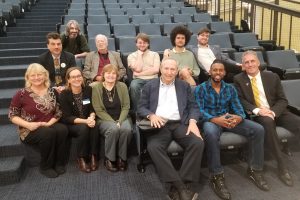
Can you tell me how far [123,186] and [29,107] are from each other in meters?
0.93

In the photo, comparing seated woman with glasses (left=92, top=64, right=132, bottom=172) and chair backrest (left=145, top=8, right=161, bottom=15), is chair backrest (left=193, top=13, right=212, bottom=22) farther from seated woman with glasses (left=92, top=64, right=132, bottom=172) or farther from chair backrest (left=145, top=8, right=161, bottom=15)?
seated woman with glasses (left=92, top=64, right=132, bottom=172)

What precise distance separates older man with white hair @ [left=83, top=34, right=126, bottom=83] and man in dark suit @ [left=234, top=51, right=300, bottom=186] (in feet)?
3.90

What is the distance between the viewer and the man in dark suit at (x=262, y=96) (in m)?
2.59

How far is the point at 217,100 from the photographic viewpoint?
261 cm

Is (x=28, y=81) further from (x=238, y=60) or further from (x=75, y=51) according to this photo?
(x=238, y=60)

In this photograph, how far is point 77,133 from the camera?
8.49 feet

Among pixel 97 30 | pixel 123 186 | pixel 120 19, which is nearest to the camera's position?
pixel 123 186

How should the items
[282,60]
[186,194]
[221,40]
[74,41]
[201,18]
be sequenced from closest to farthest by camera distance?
1. [186,194]
2. [74,41]
3. [282,60]
4. [221,40]
5. [201,18]

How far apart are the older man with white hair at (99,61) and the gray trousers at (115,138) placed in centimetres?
76

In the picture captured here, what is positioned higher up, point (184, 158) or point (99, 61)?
point (99, 61)

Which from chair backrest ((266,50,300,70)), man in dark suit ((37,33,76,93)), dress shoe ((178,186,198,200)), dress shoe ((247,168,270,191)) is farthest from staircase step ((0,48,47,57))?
dress shoe ((247,168,270,191))

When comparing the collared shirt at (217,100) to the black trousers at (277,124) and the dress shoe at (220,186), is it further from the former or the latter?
the dress shoe at (220,186)

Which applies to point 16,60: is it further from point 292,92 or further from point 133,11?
point 292,92

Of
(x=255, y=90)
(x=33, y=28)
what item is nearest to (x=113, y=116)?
(x=255, y=90)
